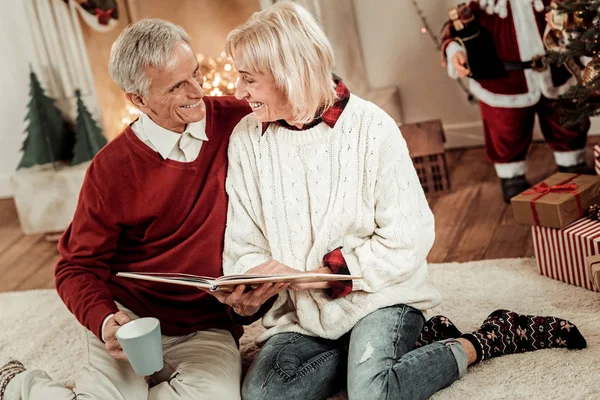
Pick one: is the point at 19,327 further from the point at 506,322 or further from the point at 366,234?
the point at 506,322

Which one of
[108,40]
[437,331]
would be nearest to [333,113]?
[437,331]

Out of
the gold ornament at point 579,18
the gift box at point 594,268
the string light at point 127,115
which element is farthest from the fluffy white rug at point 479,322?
the string light at point 127,115

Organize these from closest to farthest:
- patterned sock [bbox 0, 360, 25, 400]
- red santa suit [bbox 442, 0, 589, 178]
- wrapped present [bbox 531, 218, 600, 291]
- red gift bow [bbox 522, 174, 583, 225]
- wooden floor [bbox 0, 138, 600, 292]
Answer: patterned sock [bbox 0, 360, 25, 400], wrapped present [bbox 531, 218, 600, 291], red gift bow [bbox 522, 174, 583, 225], wooden floor [bbox 0, 138, 600, 292], red santa suit [bbox 442, 0, 589, 178]

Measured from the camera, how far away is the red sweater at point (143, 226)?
6.84 feet

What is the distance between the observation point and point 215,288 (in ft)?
5.93

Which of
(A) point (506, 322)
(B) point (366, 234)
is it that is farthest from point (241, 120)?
(A) point (506, 322)

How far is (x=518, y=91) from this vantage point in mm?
3133

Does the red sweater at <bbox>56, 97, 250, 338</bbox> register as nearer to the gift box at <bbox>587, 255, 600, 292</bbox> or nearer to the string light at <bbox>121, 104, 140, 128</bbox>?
the gift box at <bbox>587, 255, 600, 292</bbox>

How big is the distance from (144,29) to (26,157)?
81.8 inches

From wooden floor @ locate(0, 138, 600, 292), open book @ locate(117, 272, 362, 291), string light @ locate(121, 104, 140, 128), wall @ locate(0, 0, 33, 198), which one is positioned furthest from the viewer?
string light @ locate(121, 104, 140, 128)

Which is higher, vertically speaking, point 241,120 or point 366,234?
point 241,120

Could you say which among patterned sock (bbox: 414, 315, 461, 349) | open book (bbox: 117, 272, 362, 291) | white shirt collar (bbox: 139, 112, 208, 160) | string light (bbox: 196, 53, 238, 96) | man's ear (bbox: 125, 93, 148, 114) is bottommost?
patterned sock (bbox: 414, 315, 461, 349)

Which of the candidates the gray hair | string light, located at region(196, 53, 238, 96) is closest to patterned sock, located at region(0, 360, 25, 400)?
the gray hair

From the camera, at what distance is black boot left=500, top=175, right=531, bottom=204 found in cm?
324
